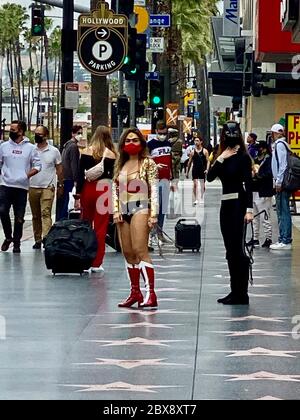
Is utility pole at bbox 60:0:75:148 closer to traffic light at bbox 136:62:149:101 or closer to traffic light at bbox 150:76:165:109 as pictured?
traffic light at bbox 136:62:149:101

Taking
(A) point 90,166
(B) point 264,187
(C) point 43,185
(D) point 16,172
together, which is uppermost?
(A) point 90,166

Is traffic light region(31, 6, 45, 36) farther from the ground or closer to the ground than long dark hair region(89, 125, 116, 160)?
farther from the ground

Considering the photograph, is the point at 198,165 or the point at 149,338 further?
the point at 198,165

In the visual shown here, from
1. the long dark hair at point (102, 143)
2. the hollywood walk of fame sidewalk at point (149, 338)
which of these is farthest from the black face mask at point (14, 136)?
the long dark hair at point (102, 143)

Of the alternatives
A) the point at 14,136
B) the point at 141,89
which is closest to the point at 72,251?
the point at 14,136

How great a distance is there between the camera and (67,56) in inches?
950

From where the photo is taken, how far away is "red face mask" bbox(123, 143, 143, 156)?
14.1 m

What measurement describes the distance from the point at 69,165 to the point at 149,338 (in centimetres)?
1027

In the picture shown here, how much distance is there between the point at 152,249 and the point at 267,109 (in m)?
25.4

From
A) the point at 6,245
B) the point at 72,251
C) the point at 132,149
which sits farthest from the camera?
the point at 6,245

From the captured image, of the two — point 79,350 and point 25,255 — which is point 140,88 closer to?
point 25,255

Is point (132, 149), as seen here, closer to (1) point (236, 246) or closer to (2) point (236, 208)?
(2) point (236, 208)

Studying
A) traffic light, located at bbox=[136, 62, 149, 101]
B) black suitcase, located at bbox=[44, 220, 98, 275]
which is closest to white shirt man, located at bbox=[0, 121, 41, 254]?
black suitcase, located at bbox=[44, 220, 98, 275]
